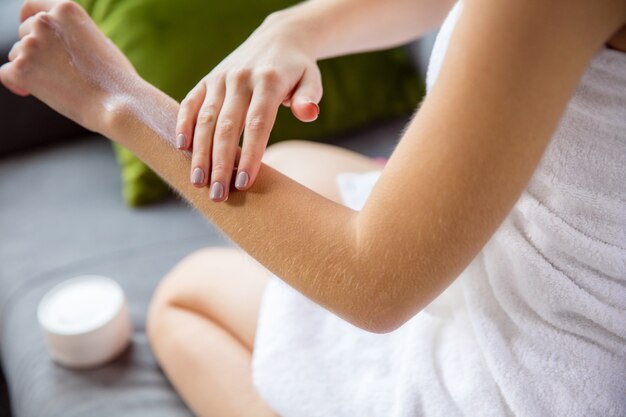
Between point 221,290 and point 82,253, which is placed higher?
point 221,290

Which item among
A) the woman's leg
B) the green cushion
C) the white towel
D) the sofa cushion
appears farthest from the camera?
the green cushion

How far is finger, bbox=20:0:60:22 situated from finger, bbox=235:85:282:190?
0.27 meters

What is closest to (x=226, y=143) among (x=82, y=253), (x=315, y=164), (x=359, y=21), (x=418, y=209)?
(x=418, y=209)

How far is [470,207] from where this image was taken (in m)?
Answer: 0.48

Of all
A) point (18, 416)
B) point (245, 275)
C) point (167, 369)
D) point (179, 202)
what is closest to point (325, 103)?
point (179, 202)

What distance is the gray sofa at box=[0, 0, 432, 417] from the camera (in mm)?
913

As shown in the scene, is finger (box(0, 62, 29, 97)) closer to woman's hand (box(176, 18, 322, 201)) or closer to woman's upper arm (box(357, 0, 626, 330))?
woman's hand (box(176, 18, 322, 201))

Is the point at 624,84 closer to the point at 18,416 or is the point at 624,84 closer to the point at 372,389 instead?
the point at 372,389

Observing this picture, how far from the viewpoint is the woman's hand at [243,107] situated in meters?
0.58

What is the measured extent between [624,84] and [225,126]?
303mm

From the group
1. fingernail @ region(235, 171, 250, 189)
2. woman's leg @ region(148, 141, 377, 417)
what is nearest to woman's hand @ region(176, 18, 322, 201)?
fingernail @ region(235, 171, 250, 189)

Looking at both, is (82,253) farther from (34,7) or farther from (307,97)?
(307,97)

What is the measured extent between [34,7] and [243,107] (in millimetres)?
292

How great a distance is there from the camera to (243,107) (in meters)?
0.62
